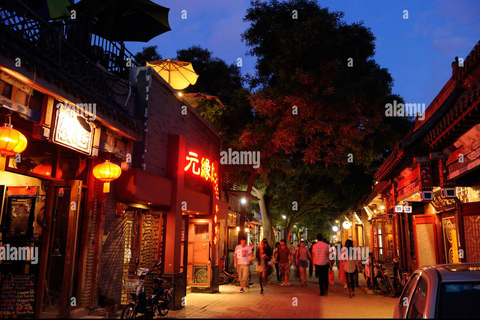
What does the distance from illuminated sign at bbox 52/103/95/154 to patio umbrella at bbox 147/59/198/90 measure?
741 cm

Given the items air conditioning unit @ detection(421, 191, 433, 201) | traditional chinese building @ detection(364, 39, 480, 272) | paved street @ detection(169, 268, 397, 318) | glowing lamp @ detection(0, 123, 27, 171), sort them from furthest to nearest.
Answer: air conditioning unit @ detection(421, 191, 433, 201), paved street @ detection(169, 268, 397, 318), traditional chinese building @ detection(364, 39, 480, 272), glowing lamp @ detection(0, 123, 27, 171)

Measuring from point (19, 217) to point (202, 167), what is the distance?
22.4 feet

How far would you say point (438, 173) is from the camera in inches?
406

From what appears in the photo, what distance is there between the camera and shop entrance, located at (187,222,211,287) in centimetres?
1424

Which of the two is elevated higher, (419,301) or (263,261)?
(419,301)

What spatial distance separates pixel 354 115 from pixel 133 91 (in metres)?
8.23

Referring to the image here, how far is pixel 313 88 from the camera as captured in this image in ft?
45.5

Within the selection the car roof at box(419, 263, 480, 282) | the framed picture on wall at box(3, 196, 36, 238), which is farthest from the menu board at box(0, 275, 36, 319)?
the car roof at box(419, 263, 480, 282)

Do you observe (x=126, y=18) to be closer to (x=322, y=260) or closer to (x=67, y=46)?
(x=67, y=46)

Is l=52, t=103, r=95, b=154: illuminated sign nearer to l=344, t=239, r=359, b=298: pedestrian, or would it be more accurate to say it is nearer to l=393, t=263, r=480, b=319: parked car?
l=393, t=263, r=480, b=319: parked car

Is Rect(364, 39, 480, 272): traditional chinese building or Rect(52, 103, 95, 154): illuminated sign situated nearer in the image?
Rect(52, 103, 95, 154): illuminated sign

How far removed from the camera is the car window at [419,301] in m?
3.99

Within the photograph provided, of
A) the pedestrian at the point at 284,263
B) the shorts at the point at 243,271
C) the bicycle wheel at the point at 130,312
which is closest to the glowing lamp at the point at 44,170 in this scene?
the bicycle wheel at the point at 130,312

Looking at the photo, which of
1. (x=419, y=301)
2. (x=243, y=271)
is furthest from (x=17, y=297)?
(x=243, y=271)
